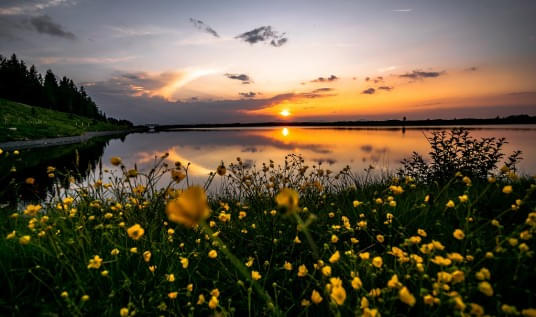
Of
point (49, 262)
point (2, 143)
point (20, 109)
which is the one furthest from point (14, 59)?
point (49, 262)

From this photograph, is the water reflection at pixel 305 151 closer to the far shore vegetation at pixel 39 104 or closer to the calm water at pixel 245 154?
the calm water at pixel 245 154

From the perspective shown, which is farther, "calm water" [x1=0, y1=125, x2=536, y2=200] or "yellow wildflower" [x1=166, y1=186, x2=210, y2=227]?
"calm water" [x1=0, y1=125, x2=536, y2=200]

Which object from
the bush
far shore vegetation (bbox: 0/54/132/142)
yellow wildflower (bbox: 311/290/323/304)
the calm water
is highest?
far shore vegetation (bbox: 0/54/132/142)

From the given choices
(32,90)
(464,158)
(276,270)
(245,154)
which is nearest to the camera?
(276,270)

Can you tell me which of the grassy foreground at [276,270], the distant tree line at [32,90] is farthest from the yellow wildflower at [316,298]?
the distant tree line at [32,90]

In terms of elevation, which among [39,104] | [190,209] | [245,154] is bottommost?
[245,154]

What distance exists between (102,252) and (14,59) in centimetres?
8171

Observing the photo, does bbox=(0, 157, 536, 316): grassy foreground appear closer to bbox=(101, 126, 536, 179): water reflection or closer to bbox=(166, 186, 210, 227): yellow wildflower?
bbox=(166, 186, 210, 227): yellow wildflower

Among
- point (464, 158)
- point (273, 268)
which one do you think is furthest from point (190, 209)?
point (464, 158)

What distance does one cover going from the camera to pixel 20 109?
3588cm

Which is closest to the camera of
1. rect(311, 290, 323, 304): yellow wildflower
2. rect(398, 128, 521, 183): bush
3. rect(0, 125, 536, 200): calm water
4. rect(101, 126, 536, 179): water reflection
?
rect(311, 290, 323, 304): yellow wildflower

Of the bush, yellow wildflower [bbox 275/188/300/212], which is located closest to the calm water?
the bush

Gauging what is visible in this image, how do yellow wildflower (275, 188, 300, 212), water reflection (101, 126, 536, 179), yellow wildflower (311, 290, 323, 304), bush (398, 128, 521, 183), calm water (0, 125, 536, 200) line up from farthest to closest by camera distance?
water reflection (101, 126, 536, 179) → calm water (0, 125, 536, 200) → bush (398, 128, 521, 183) → yellow wildflower (311, 290, 323, 304) → yellow wildflower (275, 188, 300, 212)

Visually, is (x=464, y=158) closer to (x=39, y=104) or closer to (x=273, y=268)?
(x=273, y=268)
